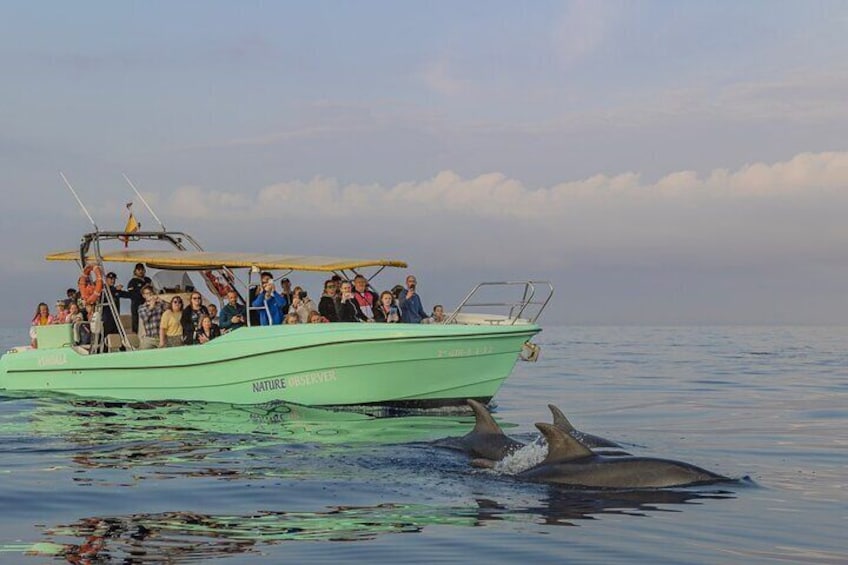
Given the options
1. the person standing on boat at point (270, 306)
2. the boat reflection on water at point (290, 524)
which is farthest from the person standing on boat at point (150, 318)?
the boat reflection on water at point (290, 524)

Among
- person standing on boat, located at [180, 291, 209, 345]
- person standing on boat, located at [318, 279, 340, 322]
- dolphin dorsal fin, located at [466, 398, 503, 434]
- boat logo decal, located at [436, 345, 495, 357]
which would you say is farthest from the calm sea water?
person standing on boat, located at [318, 279, 340, 322]

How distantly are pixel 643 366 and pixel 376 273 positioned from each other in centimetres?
2679

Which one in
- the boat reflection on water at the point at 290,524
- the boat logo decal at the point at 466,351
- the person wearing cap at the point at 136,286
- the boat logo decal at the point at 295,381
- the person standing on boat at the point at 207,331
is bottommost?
the boat reflection on water at the point at 290,524

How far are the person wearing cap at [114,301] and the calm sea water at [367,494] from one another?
1.77m

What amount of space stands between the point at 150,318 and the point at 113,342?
44.8 inches

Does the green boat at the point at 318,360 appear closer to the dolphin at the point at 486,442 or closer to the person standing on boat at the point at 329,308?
the person standing on boat at the point at 329,308

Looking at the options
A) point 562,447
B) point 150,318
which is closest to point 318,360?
point 150,318

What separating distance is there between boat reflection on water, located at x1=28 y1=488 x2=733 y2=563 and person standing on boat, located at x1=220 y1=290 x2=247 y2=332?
1189cm

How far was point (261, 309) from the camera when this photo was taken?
23.2m

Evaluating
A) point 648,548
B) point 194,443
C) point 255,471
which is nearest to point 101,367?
point 194,443

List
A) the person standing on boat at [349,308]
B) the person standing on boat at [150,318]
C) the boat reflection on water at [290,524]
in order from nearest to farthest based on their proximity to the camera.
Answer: the boat reflection on water at [290,524] < the person standing on boat at [349,308] < the person standing on boat at [150,318]

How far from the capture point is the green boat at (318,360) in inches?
858

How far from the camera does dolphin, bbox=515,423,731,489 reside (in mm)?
12852

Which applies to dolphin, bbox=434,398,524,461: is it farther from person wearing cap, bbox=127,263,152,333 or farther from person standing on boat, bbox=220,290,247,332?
person wearing cap, bbox=127,263,152,333
